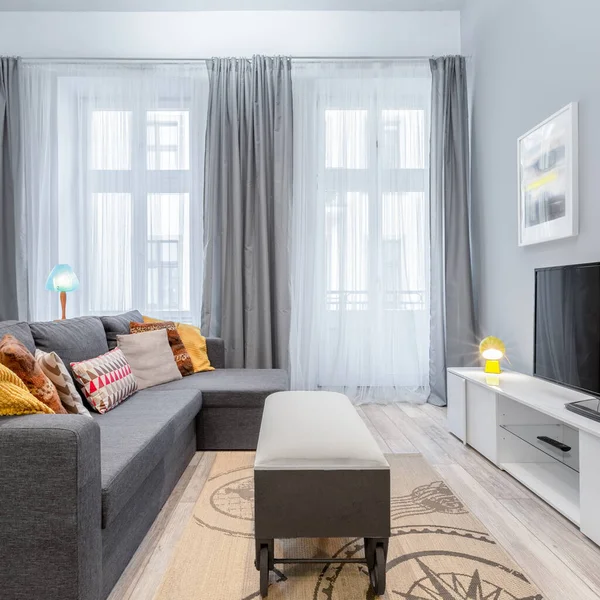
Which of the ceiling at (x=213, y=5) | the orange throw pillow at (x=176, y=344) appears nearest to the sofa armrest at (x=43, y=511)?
the orange throw pillow at (x=176, y=344)

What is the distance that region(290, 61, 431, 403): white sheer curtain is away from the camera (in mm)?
4008

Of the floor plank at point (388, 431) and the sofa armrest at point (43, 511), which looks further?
the floor plank at point (388, 431)

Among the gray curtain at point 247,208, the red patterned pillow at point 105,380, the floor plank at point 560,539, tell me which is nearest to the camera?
the floor plank at point 560,539

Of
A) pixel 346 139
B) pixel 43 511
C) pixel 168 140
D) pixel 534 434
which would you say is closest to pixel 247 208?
pixel 168 140

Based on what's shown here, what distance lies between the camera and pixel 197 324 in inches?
157

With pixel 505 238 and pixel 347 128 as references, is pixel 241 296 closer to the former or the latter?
pixel 347 128

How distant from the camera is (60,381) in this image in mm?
1824

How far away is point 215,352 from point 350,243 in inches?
59.9

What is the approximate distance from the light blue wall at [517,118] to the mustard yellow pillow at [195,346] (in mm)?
2185

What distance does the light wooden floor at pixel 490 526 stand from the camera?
4.91 ft

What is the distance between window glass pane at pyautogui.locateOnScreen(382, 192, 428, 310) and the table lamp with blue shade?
260cm

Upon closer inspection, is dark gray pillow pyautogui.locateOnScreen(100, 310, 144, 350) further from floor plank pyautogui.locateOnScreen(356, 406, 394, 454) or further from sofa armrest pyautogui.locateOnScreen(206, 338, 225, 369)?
floor plank pyautogui.locateOnScreen(356, 406, 394, 454)

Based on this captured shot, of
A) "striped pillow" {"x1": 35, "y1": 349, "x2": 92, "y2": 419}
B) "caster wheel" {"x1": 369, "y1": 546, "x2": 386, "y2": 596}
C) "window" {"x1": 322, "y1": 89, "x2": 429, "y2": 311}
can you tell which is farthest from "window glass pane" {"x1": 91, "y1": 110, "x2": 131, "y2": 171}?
"caster wheel" {"x1": 369, "y1": 546, "x2": 386, "y2": 596}

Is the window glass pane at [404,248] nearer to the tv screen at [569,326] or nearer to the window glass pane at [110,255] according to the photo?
the tv screen at [569,326]
